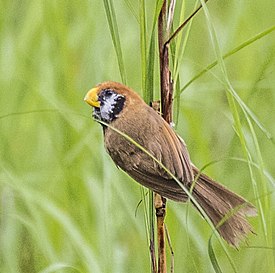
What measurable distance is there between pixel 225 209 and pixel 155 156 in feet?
0.26

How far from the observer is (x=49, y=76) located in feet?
6.89

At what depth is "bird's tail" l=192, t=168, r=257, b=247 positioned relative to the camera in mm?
898

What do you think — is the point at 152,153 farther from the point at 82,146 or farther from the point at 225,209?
the point at 82,146

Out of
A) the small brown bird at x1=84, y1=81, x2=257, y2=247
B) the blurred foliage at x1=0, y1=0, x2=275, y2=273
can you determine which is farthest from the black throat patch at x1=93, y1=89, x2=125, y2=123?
the blurred foliage at x1=0, y1=0, x2=275, y2=273

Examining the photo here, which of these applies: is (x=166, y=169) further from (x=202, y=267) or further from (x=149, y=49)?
(x=202, y=267)

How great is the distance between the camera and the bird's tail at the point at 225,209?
898mm

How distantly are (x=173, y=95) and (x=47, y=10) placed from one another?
42.0 inches

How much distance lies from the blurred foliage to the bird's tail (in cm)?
57

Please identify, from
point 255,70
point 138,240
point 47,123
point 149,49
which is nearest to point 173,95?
point 149,49

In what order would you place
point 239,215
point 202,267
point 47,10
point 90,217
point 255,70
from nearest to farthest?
point 239,215
point 202,267
point 90,217
point 47,10
point 255,70

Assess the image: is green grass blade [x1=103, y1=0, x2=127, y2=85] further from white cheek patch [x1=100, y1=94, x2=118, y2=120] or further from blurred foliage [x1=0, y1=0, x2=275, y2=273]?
blurred foliage [x1=0, y1=0, x2=275, y2=273]

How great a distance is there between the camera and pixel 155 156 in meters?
0.90

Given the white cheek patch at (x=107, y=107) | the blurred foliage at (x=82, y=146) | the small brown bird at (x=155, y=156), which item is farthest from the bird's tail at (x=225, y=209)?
the blurred foliage at (x=82, y=146)

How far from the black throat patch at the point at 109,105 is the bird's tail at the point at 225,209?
3.8 inches
